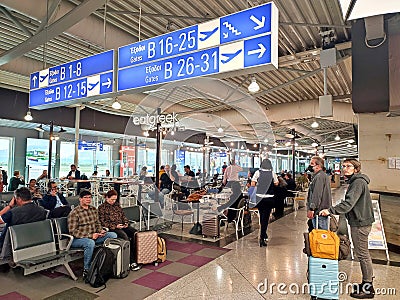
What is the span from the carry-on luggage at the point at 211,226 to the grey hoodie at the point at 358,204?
114 inches

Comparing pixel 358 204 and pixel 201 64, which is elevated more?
pixel 201 64

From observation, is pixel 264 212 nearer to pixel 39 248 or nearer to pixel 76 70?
pixel 39 248

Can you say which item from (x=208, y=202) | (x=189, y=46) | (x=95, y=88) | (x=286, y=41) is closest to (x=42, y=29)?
(x=95, y=88)

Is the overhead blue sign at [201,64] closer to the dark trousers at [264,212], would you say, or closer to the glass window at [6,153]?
the dark trousers at [264,212]

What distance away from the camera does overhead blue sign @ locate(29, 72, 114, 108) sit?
3774 mm

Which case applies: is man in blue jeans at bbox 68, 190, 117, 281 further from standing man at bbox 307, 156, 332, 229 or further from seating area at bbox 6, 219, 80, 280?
standing man at bbox 307, 156, 332, 229

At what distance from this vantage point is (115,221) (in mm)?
4480

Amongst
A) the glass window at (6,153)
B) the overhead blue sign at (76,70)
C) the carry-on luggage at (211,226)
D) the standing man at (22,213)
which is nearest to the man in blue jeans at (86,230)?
the standing man at (22,213)

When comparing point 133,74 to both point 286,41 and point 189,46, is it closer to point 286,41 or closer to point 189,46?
point 189,46

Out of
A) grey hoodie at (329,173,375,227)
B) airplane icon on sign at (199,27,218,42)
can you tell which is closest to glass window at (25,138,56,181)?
airplane icon on sign at (199,27,218,42)

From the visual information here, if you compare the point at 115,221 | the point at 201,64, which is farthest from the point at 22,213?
the point at 201,64

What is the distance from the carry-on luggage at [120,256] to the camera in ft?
12.5

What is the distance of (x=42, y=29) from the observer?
13.6ft

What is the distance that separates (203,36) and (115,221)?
9.73 feet
